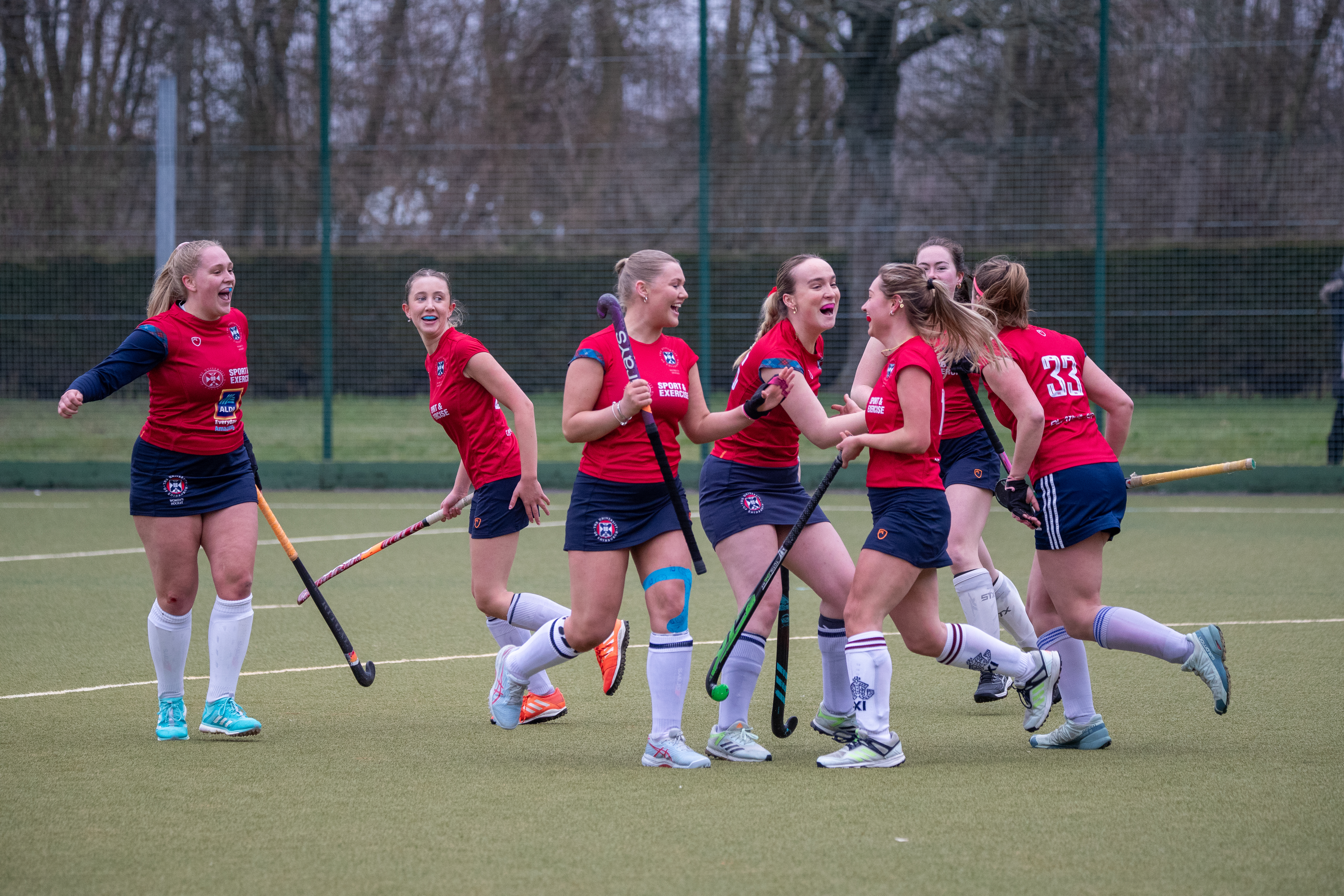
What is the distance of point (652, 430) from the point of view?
430cm

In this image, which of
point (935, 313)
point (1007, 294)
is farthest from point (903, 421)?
point (1007, 294)

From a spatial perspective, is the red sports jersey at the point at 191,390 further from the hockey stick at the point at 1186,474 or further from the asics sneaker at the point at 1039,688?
the hockey stick at the point at 1186,474

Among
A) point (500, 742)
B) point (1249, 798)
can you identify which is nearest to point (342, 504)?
point (500, 742)

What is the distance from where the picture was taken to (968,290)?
18.7 feet

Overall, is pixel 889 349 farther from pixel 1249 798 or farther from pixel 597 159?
pixel 597 159

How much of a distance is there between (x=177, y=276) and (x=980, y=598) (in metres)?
3.25

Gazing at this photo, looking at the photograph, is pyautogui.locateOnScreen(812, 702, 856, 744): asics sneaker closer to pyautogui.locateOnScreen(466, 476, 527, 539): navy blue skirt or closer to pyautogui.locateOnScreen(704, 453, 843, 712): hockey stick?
pyautogui.locateOnScreen(704, 453, 843, 712): hockey stick

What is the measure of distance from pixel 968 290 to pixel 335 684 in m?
3.06

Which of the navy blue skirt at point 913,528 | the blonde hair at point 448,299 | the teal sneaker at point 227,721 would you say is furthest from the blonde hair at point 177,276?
the navy blue skirt at point 913,528

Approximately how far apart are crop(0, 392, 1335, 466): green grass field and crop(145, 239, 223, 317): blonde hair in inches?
338

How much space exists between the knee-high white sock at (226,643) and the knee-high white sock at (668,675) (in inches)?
60.1

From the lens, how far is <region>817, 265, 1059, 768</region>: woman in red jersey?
433 centimetres

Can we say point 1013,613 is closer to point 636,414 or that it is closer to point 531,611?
point 531,611

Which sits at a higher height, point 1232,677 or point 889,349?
point 889,349
